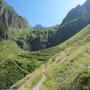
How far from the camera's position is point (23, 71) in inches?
7825

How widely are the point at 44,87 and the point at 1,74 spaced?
13692 centimetres

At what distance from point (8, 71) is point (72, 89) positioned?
163 metres

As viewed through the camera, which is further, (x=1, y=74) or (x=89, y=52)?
(x=1, y=74)

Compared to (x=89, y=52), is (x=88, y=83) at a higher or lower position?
lower

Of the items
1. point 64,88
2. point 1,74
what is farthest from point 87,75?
point 1,74

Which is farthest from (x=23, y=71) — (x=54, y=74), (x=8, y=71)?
(x=54, y=74)

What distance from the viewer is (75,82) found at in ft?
127

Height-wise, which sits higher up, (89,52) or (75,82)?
(89,52)

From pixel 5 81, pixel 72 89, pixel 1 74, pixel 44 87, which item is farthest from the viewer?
pixel 1 74

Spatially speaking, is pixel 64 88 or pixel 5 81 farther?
pixel 5 81

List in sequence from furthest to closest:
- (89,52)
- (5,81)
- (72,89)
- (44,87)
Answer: (5,81), (89,52), (44,87), (72,89)

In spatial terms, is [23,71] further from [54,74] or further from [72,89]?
[72,89]

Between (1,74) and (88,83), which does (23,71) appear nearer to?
(1,74)

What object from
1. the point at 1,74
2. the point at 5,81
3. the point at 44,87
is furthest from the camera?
the point at 1,74
